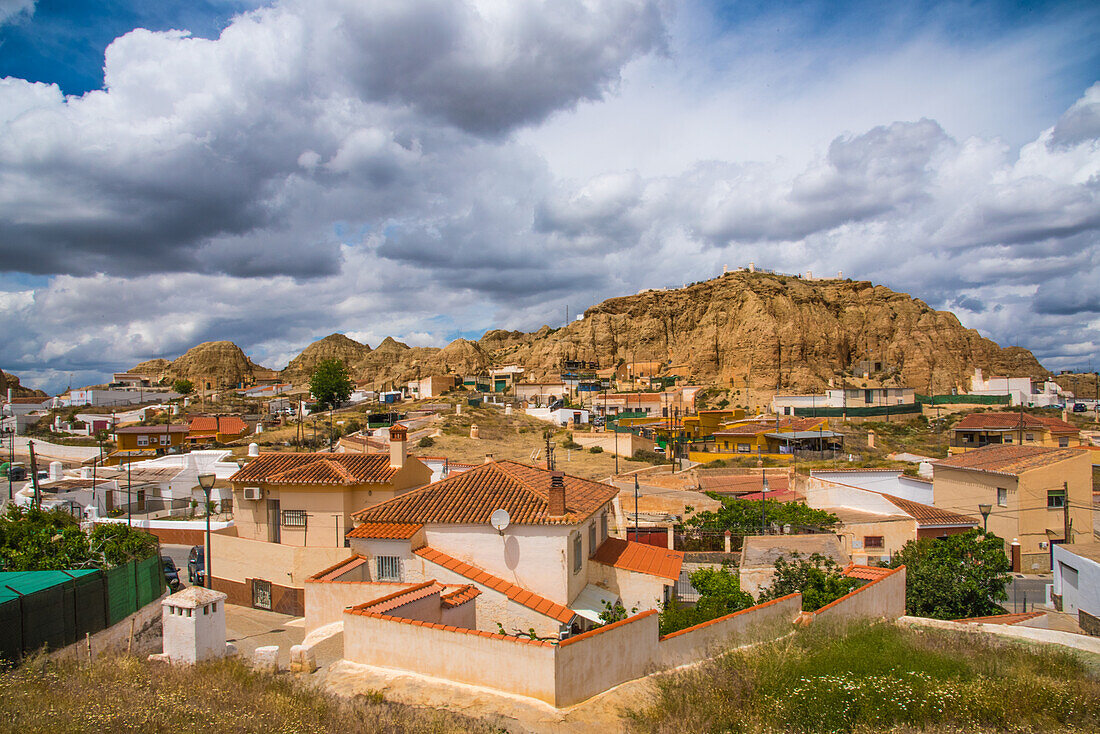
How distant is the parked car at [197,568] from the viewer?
18.1m

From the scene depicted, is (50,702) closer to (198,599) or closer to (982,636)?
(198,599)

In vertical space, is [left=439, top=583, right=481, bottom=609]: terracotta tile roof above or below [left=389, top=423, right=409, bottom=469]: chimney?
below

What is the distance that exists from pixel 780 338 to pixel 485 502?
77.4m

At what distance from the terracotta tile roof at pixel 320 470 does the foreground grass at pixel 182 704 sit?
8842 millimetres

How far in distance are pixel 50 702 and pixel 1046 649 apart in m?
12.5

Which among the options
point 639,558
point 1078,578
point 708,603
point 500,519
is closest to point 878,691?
point 708,603

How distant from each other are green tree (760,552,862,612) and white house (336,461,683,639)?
2168 millimetres

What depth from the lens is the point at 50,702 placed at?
246 inches

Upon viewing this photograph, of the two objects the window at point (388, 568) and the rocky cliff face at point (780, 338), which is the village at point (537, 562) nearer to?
the window at point (388, 568)

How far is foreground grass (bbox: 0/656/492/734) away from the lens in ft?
18.9

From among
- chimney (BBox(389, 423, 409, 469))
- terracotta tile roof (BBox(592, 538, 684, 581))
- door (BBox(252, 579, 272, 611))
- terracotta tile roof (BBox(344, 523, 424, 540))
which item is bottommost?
door (BBox(252, 579, 272, 611))

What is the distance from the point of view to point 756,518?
20.8 meters

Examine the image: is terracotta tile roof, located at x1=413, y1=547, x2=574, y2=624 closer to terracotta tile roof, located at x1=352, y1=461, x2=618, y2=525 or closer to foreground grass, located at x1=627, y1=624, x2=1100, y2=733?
terracotta tile roof, located at x1=352, y1=461, x2=618, y2=525

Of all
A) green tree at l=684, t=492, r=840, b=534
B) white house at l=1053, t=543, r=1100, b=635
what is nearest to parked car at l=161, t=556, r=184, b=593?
green tree at l=684, t=492, r=840, b=534
